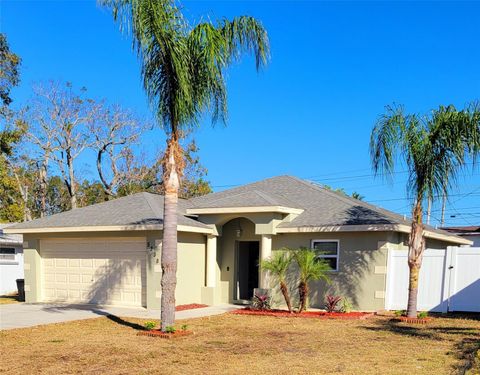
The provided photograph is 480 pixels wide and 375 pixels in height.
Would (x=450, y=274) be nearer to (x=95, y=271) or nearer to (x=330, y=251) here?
(x=330, y=251)

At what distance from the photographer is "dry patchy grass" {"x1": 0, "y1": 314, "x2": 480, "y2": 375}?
8.09 m

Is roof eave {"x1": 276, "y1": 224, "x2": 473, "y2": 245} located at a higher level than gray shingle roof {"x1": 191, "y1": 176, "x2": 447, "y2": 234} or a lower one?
lower

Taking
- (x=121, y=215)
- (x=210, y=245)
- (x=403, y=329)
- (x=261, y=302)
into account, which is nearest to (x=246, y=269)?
(x=210, y=245)

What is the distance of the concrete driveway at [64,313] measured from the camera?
13445 millimetres

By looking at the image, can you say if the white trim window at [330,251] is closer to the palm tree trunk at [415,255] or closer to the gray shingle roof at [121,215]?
the palm tree trunk at [415,255]

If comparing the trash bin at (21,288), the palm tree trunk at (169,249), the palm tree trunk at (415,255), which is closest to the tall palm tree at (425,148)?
the palm tree trunk at (415,255)

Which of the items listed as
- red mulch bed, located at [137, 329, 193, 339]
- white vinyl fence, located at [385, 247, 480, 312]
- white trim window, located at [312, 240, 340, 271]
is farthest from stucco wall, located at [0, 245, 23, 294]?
white vinyl fence, located at [385, 247, 480, 312]

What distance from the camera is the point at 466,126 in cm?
1253

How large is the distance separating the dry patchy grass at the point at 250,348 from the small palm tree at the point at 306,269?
66.0 inches

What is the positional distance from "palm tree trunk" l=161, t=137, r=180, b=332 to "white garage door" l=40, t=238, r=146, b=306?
18.4 ft

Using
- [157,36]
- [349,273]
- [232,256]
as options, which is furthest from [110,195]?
[157,36]

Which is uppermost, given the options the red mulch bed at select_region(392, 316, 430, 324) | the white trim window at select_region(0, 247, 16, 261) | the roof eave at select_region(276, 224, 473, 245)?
the roof eave at select_region(276, 224, 473, 245)

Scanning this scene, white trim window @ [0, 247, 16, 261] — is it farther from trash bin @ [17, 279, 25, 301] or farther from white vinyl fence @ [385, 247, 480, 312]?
white vinyl fence @ [385, 247, 480, 312]

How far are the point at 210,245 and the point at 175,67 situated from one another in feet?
26.4
